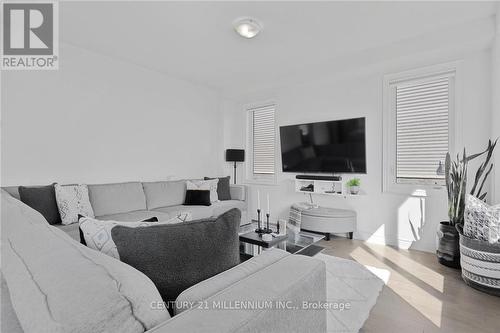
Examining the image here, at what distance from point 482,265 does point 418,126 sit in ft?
6.01

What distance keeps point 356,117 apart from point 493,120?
4.89 feet

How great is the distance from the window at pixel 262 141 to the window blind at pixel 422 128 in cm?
213

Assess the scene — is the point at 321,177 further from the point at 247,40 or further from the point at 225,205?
the point at 247,40

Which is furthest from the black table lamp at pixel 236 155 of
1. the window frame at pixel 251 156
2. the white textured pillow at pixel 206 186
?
the white textured pillow at pixel 206 186

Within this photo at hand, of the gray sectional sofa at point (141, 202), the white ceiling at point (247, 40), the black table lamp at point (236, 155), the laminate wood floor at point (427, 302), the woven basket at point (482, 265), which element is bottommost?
the laminate wood floor at point (427, 302)

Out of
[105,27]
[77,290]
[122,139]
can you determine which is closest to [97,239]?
[77,290]

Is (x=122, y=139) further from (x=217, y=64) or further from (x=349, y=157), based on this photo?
(x=349, y=157)

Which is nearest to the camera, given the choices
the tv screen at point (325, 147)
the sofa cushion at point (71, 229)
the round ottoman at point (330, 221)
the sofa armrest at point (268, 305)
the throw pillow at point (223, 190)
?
the sofa armrest at point (268, 305)

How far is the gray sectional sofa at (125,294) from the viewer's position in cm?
52

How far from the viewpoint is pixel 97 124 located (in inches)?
134

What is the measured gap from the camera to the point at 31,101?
286 centimetres

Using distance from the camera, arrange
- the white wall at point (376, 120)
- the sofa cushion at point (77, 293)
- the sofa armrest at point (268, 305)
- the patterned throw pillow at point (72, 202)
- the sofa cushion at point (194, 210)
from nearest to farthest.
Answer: the sofa cushion at point (77, 293) → the sofa armrest at point (268, 305) → the patterned throw pillow at point (72, 202) → the white wall at point (376, 120) → the sofa cushion at point (194, 210)

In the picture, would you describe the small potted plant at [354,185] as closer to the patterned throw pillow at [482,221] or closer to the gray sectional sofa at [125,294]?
the patterned throw pillow at [482,221]

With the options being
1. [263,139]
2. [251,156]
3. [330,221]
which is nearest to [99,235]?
[330,221]
